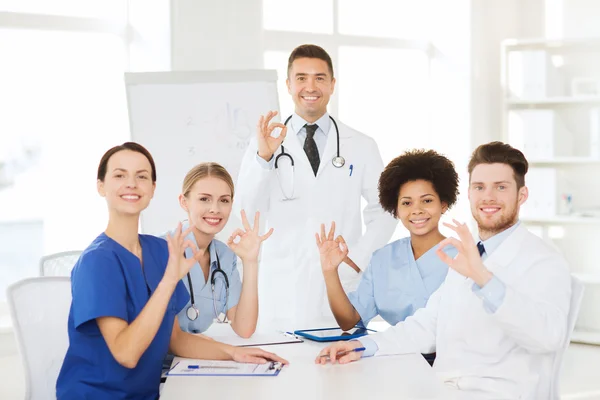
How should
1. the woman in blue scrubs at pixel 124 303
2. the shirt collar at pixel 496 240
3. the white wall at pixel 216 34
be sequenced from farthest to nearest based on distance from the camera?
the white wall at pixel 216 34
the shirt collar at pixel 496 240
the woman in blue scrubs at pixel 124 303

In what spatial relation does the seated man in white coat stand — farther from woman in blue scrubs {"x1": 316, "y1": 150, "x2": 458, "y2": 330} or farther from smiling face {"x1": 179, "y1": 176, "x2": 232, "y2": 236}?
smiling face {"x1": 179, "y1": 176, "x2": 232, "y2": 236}

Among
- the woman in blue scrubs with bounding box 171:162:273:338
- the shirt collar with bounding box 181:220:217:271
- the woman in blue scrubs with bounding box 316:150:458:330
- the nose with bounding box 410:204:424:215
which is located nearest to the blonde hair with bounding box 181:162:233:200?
the woman in blue scrubs with bounding box 171:162:273:338

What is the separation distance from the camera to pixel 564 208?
4867mm

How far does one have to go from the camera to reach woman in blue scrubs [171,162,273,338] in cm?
227

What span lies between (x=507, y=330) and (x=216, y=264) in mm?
961

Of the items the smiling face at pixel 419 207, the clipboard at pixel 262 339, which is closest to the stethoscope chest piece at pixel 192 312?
the clipboard at pixel 262 339

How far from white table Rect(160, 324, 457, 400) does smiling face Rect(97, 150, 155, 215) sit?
0.43m

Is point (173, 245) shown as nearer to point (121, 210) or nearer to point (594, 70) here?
point (121, 210)

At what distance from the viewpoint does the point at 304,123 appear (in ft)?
9.94

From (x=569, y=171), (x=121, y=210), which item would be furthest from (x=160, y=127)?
(x=569, y=171)

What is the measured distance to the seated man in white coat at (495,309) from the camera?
174 cm

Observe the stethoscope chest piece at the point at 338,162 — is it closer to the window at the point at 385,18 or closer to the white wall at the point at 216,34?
the white wall at the point at 216,34

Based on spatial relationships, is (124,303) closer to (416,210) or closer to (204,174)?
(204,174)

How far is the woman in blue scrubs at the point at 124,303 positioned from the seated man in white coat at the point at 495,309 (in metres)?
0.41
